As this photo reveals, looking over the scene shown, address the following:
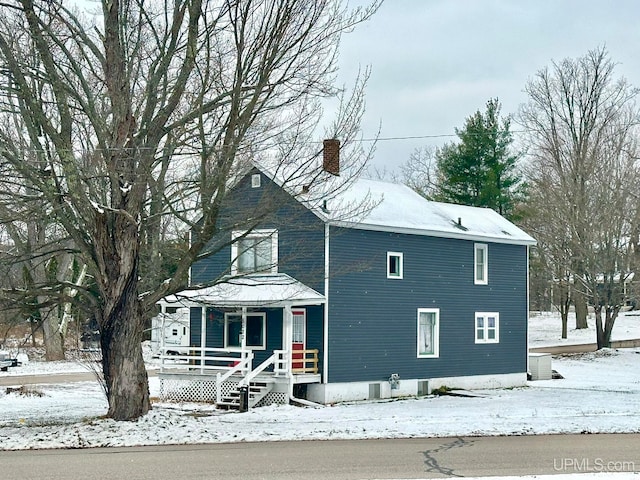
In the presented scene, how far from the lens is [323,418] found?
2439cm

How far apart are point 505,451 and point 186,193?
8.51 meters

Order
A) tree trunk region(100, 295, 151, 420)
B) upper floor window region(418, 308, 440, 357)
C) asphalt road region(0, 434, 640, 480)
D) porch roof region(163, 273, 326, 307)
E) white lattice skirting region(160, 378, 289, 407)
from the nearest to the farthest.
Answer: asphalt road region(0, 434, 640, 480) < tree trunk region(100, 295, 151, 420) < porch roof region(163, 273, 326, 307) < white lattice skirting region(160, 378, 289, 407) < upper floor window region(418, 308, 440, 357)

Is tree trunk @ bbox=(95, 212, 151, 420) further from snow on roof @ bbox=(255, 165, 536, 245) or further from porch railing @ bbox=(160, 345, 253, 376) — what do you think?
snow on roof @ bbox=(255, 165, 536, 245)

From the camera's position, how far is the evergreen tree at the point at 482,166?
6212 cm

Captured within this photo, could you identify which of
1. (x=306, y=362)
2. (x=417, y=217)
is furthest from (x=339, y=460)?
(x=417, y=217)

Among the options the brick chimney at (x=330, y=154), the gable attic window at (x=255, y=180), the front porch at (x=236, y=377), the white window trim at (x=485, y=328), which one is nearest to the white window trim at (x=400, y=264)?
the front porch at (x=236, y=377)

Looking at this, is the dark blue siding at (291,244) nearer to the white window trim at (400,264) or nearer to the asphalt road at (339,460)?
the white window trim at (400,264)

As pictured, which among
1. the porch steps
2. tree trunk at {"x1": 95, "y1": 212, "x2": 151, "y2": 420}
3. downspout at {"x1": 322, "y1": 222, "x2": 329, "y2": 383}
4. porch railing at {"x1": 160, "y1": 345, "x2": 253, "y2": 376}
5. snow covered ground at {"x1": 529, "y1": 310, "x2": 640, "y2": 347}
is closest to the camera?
tree trunk at {"x1": 95, "y1": 212, "x2": 151, "y2": 420}

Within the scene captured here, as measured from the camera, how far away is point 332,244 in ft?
95.4

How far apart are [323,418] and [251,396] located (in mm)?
4491

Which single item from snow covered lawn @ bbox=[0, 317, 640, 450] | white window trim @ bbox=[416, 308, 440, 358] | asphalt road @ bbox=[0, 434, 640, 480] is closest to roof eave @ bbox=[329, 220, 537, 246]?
white window trim @ bbox=[416, 308, 440, 358]

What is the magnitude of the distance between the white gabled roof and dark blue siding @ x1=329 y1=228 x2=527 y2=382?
41 centimetres

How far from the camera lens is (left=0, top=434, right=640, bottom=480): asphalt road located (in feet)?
46.8

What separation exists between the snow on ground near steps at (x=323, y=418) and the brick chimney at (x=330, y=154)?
5.80m
